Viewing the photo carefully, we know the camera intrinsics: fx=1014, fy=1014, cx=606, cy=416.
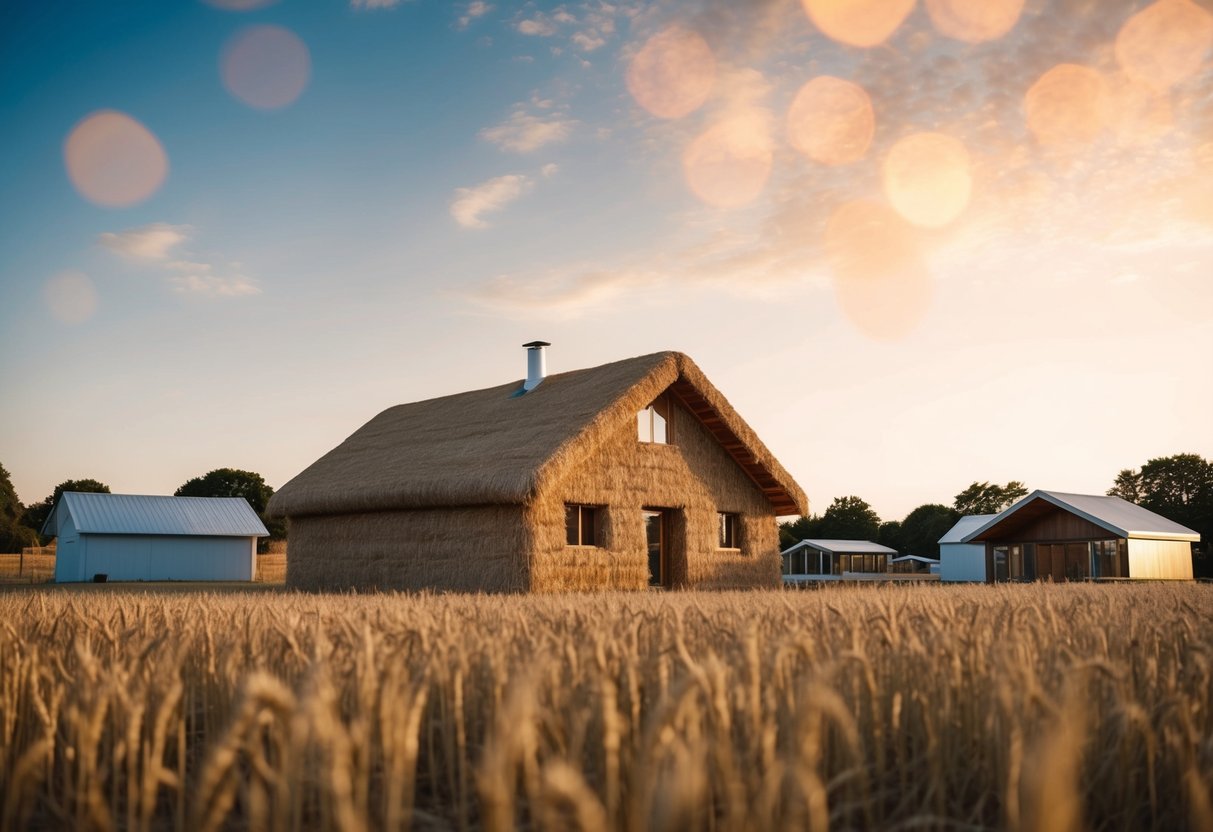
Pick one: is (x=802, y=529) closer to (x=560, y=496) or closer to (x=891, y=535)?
(x=891, y=535)

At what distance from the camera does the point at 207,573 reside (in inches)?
1512

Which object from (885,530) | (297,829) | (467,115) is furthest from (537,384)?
(885,530)

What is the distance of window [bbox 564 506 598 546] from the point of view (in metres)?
17.8

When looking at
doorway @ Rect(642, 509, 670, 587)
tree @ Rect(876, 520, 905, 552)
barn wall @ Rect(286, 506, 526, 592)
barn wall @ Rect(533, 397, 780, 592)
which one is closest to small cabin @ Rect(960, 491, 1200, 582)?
barn wall @ Rect(533, 397, 780, 592)

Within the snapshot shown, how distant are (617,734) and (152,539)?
38.4 metres

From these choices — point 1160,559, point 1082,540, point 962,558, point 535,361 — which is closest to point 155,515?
point 535,361

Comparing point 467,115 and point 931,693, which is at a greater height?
point 467,115

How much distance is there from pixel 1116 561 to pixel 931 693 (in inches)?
1339

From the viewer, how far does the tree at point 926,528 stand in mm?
70000

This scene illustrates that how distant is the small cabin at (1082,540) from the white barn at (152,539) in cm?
2717

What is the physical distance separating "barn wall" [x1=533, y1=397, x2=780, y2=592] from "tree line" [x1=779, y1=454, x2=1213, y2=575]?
4171 cm

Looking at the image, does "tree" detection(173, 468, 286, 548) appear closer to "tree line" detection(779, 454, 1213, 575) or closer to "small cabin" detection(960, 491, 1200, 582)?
"tree line" detection(779, 454, 1213, 575)

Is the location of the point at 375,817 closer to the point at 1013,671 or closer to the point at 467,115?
the point at 1013,671

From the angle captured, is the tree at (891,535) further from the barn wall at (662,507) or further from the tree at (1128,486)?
the barn wall at (662,507)
